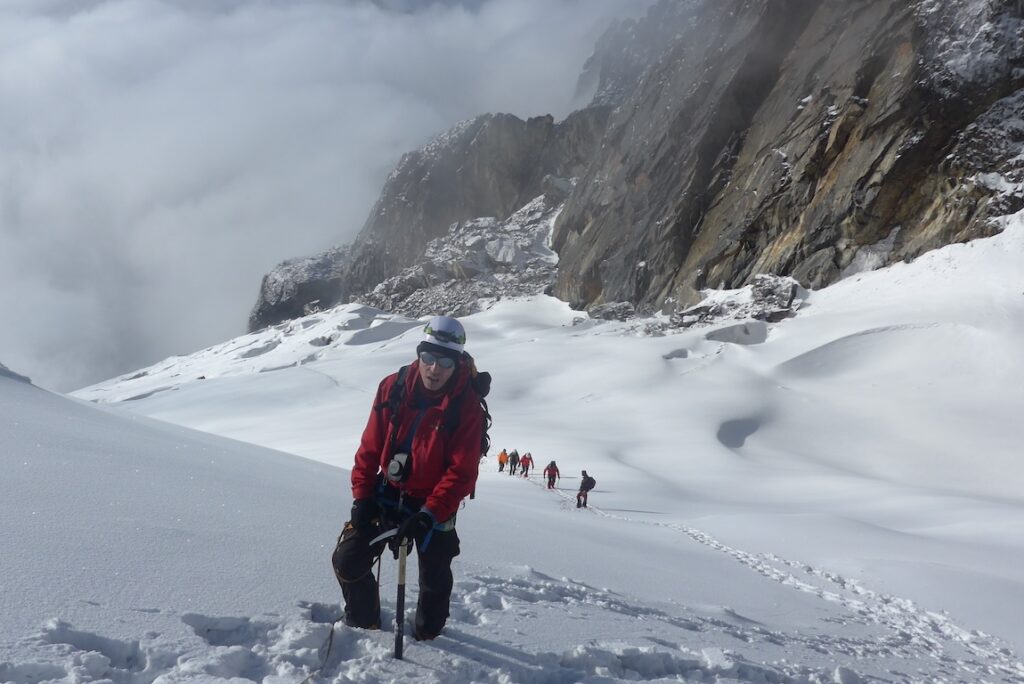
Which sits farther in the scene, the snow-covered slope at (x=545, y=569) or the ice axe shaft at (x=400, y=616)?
the ice axe shaft at (x=400, y=616)

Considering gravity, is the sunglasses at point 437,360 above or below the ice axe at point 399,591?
above

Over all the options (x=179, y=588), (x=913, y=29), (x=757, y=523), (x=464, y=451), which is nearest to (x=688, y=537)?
A: (x=757, y=523)

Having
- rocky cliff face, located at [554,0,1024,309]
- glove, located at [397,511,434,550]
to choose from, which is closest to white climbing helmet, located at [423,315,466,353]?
glove, located at [397,511,434,550]

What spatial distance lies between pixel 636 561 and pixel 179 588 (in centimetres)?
500

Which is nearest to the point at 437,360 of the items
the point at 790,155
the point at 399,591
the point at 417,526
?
the point at 417,526

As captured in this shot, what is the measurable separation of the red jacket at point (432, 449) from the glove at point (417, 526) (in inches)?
1.8

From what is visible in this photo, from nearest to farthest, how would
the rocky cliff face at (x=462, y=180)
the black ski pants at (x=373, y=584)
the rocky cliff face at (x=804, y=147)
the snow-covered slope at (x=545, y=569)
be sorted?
the snow-covered slope at (x=545, y=569)
the black ski pants at (x=373, y=584)
the rocky cliff face at (x=804, y=147)
the rocky cliff face at (x=462, y=180)

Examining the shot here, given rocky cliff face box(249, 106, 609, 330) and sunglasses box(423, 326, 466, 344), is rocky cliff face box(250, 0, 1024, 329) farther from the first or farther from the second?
sunglasses box(423, 326, 466, 344)

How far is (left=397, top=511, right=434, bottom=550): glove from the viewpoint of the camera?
3582 millimetres

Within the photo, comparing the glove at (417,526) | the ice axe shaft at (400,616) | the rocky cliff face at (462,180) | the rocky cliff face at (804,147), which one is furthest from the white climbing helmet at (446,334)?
the rocky cliff face at (462,180)

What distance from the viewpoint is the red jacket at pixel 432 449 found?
12.2ft

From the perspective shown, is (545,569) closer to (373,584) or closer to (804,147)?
(373,584)

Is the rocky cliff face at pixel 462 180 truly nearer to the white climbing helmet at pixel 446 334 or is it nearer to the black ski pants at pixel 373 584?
the white climbing helmet at pixel 446 334

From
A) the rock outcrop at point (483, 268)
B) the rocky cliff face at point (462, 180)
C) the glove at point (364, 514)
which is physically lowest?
the glove at point (364, 514)
